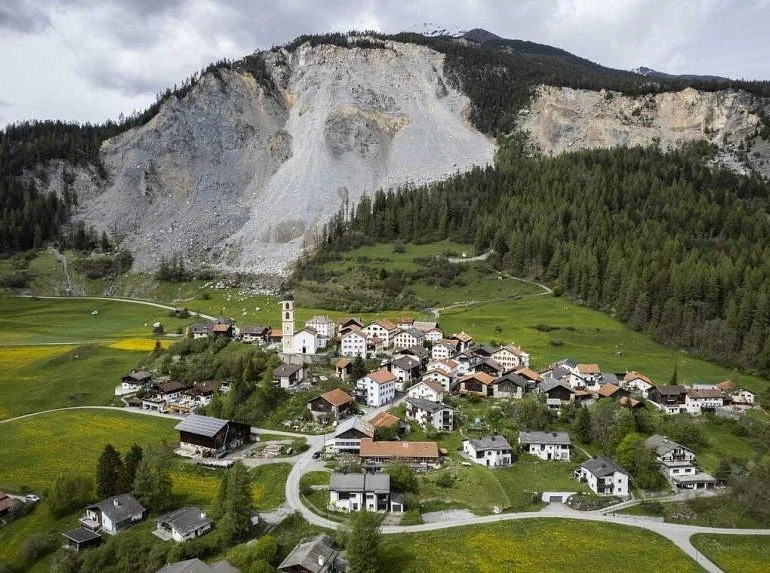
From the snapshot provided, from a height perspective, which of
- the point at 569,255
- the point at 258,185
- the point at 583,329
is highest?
the point at 258,185

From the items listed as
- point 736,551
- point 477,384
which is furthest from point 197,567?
point 477,384

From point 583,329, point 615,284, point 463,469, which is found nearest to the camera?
point 463,469

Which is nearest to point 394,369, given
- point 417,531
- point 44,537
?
point 417,531

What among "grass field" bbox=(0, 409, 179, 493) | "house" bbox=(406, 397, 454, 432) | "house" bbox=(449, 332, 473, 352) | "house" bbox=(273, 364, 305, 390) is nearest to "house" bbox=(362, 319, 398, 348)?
"house" bbox=(449, 332, 473, 352)

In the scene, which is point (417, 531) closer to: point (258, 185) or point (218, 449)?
point (218, 449)

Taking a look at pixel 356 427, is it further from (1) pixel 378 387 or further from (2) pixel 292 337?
(2) pixel 292 337

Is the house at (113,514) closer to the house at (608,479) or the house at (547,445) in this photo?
the house at (547,445)

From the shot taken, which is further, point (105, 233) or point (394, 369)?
point (105, 233)
